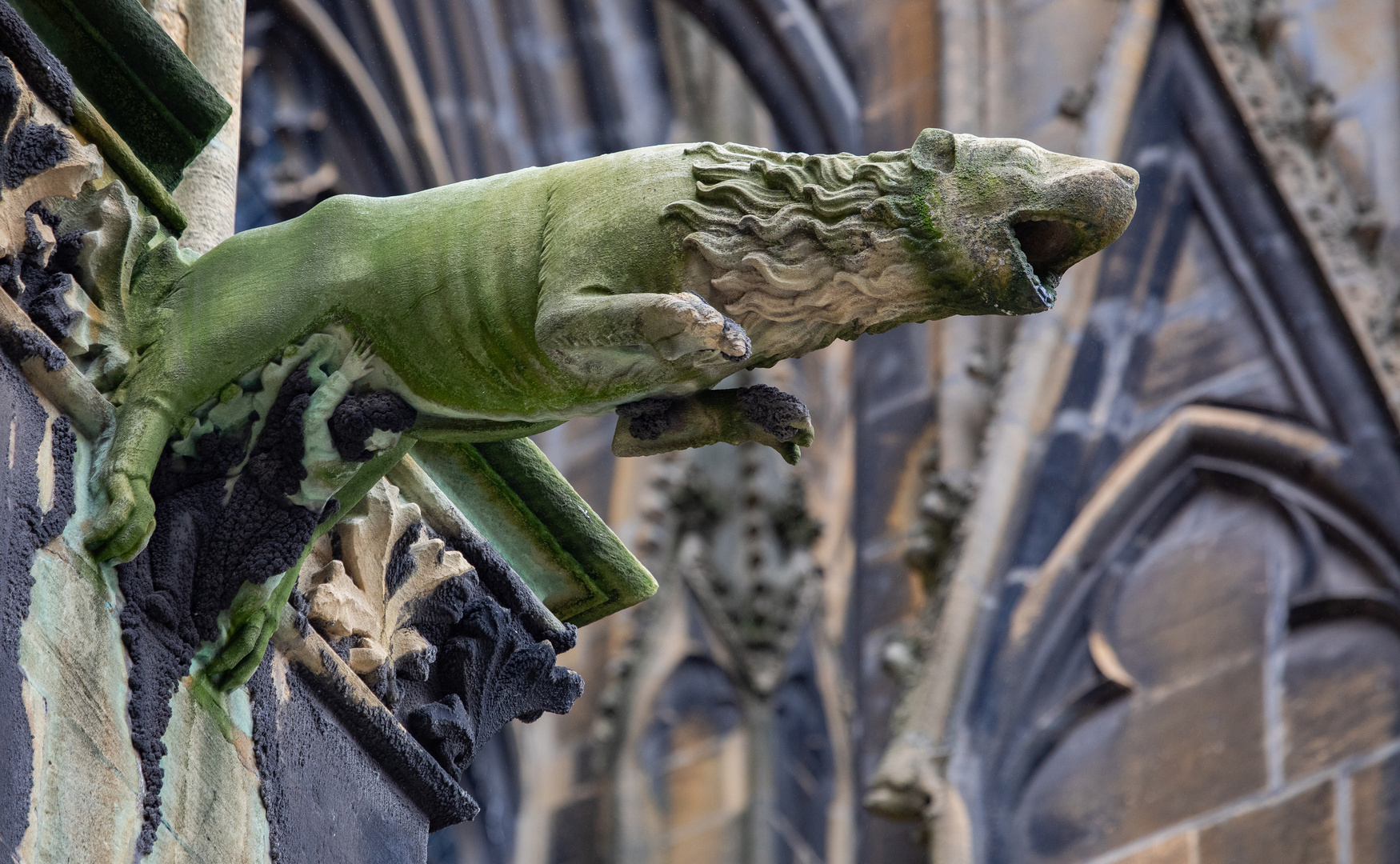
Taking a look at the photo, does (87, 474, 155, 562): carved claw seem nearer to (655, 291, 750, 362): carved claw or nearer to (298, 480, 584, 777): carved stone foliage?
(298, 480, 584, 777): carved stone foliage

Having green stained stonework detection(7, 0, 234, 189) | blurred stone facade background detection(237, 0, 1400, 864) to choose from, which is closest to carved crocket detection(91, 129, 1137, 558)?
green stained stonework detection(7, 0, 234, 189)

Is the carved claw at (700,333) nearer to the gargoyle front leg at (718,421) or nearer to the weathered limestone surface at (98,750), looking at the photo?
the gargoyle front leg at (718,421)

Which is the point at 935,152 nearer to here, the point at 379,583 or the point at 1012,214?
→ the point at 1012,214

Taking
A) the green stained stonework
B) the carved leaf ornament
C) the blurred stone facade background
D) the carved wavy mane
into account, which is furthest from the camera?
the blurred stone facade background

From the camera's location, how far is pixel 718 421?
103 inches

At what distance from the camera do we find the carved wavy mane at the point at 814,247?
252 centimetres

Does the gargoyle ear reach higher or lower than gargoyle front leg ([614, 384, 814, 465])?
higher

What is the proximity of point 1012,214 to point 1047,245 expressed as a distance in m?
0.06

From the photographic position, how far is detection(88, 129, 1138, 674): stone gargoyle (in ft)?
8.21

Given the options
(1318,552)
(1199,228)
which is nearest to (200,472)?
(1318,552)

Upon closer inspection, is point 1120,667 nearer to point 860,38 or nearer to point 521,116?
point 860,38

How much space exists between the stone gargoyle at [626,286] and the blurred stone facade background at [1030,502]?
3742mm

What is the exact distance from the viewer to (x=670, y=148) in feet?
8.67

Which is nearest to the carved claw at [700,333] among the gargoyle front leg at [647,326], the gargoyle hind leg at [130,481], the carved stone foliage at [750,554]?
the gargoyle front leg at [647,326]
